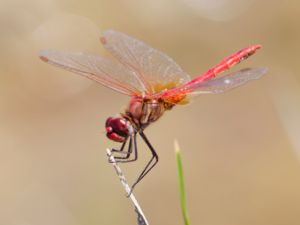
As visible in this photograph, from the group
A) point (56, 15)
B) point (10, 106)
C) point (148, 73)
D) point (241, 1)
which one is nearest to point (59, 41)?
point (56, 15)

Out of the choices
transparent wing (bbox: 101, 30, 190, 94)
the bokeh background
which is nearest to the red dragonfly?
transparent wing (bbox: 101, 30, 190, 94)

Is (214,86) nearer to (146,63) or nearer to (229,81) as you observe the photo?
(229,81)

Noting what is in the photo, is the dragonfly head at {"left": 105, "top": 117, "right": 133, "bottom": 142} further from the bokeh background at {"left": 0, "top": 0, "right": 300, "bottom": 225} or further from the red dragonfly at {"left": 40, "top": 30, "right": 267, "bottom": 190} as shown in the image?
Result: the bokeh background at {"left": 0, "top": 0, "right": 300, "bottom": 225}

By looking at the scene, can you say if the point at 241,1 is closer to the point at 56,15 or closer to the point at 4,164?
the point at 56,15

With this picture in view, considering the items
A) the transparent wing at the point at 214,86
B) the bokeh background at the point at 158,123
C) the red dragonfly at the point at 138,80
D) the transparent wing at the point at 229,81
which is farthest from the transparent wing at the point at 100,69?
the bokeh background at the point at 158,123

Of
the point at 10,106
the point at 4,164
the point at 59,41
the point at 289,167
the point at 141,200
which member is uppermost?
the point at 59,41

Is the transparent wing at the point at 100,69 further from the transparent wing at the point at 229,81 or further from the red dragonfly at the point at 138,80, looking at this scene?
the transparent wing at the point at 229,81

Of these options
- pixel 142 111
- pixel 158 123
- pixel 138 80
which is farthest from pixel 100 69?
pixel 158 123
